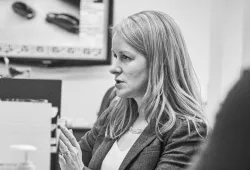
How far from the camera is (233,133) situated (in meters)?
0.34

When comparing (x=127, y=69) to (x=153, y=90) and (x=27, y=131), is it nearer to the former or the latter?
(x=153, y=90)

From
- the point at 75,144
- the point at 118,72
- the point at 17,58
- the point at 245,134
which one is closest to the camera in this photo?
the point at 245,134

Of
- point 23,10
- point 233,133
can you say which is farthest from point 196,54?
point 233,133

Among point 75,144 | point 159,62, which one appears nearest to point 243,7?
point 159,62

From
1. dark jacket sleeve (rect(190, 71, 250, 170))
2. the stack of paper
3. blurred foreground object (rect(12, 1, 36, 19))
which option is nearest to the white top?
the stack of paper

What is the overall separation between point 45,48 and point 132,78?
158cm

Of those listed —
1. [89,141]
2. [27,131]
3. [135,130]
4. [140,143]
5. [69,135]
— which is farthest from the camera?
[89,141]

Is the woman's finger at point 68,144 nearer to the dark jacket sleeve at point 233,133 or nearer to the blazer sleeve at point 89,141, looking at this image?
the blazer sleeve at point 89,141

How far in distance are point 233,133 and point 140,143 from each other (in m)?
1.07

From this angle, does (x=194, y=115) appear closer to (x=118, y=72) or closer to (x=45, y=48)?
(x=118, y=72)

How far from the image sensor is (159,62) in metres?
1.45

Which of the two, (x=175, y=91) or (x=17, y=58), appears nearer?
(x=175, y=91)

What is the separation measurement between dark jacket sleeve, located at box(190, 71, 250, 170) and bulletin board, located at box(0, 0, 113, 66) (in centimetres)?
261

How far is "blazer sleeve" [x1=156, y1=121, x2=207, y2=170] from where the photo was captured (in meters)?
1.33
